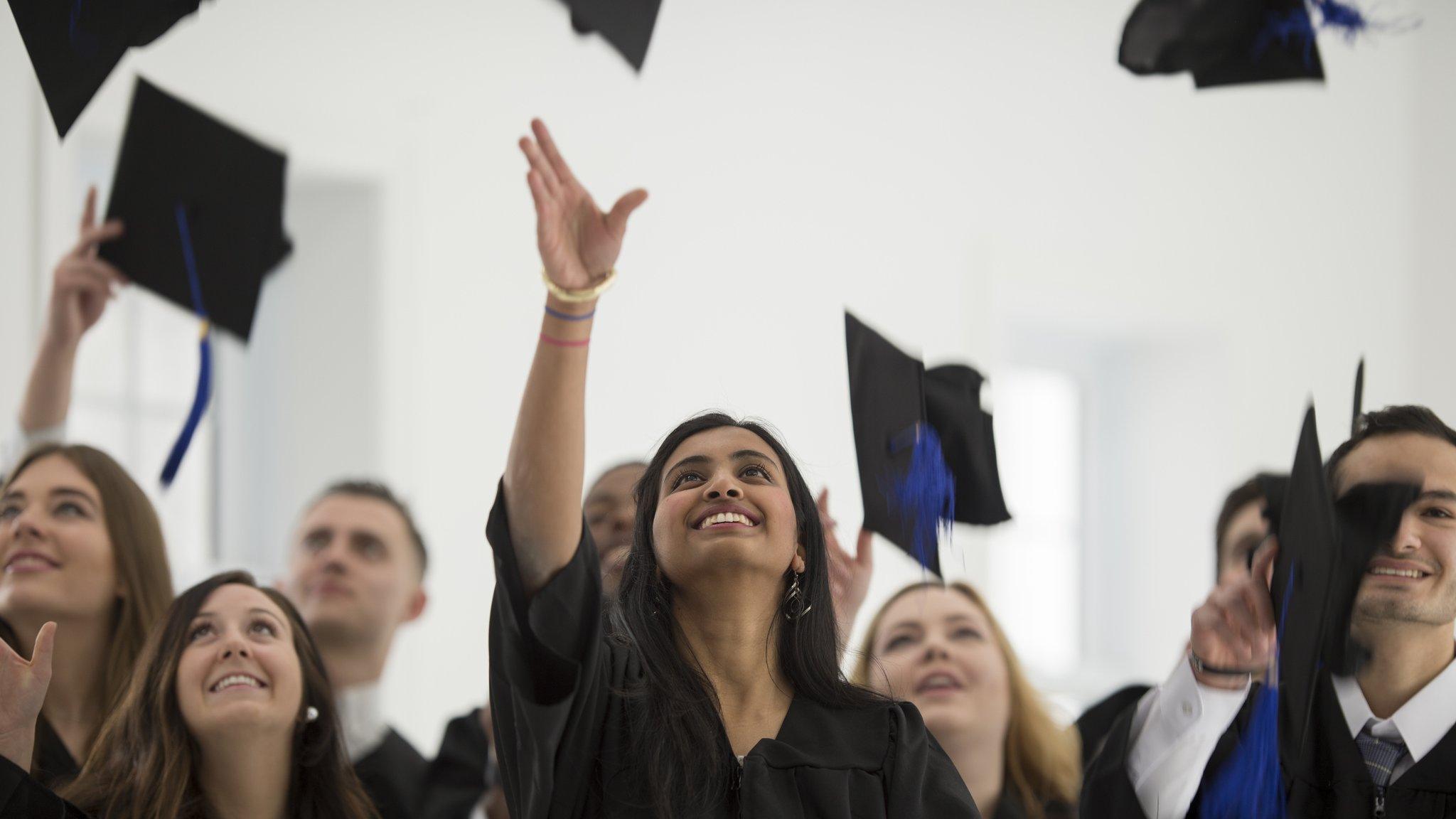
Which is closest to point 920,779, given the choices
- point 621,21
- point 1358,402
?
point 1358,402

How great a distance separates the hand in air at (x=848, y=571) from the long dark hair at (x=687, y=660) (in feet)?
1.24

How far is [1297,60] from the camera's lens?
2.57m

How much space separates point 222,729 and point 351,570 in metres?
0.98

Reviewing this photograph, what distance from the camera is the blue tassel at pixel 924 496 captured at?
2543 mm

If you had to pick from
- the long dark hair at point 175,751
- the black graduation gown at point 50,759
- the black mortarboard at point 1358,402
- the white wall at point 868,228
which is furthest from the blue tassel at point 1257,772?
the white wall at point 868,228

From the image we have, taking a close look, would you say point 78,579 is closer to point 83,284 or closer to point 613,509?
point 83,284

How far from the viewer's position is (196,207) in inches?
119

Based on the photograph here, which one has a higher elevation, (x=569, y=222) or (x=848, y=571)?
(x=569, y=222)

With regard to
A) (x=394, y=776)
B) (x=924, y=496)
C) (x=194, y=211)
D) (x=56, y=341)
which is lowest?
(x=394, y=776)

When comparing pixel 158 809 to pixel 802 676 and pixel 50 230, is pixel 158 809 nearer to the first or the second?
pixel 802 676

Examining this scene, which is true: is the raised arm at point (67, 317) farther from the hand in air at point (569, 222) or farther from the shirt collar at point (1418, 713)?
the shirt collar at point (1418, 713)

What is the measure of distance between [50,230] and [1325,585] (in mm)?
2933

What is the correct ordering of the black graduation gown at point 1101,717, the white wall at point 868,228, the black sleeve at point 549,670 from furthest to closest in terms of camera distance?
1. the white wall at point 868,228
2. the black graduation gown at point 1101,717
3. the black sleeve at point 549,670

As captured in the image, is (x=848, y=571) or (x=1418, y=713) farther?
(x=848, y=571)
